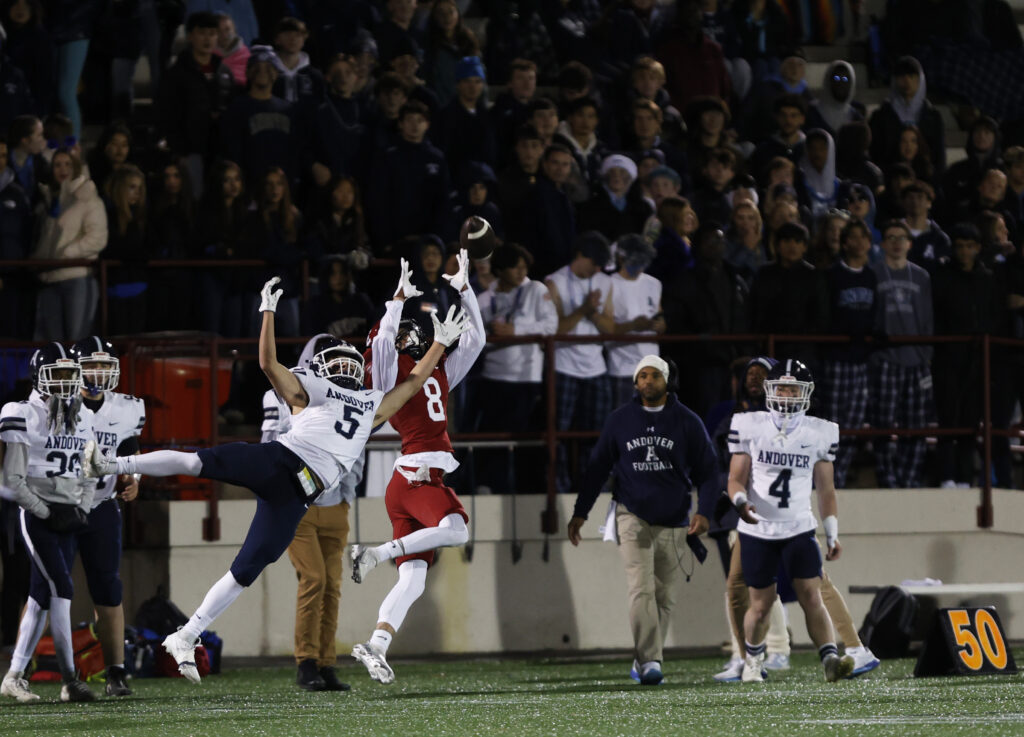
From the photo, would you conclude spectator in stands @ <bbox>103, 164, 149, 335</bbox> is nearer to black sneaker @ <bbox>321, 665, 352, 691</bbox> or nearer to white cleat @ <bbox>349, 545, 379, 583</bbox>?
black sneaker @ <bbox>321, 665, 352, 691</bbox>

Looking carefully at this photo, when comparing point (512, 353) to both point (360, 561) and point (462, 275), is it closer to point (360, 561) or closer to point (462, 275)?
point (462, 275)

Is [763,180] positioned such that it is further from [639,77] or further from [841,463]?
[841,463]

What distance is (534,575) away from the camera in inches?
516

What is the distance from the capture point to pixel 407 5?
48.6ft

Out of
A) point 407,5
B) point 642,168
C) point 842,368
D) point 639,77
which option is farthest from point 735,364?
point 407,5

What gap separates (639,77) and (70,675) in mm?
6884

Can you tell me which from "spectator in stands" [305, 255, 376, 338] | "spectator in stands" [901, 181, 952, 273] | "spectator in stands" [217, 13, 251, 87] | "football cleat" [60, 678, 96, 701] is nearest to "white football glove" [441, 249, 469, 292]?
"spectator in stands" [305, 255, 376, 338]

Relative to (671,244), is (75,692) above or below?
below

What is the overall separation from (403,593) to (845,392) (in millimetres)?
4226

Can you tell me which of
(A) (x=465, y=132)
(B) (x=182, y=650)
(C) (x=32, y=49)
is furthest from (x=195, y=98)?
(B) (x=182, y=650)

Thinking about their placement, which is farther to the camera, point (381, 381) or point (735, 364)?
point (735, 364)

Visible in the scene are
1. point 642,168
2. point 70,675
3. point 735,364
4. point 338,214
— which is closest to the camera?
point 70,675

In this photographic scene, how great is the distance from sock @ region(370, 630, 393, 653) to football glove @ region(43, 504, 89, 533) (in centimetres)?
159

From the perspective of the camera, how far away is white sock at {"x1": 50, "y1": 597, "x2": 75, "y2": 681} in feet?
31.9
